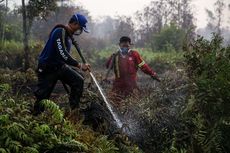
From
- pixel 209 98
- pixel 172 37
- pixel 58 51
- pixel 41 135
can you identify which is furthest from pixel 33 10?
pixel 172 37

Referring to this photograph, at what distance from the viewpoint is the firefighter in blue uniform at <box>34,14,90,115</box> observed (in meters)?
7.10

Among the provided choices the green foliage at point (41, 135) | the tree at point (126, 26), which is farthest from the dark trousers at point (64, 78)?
the tree at point (126, 26)

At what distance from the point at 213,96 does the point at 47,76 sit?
261 cm

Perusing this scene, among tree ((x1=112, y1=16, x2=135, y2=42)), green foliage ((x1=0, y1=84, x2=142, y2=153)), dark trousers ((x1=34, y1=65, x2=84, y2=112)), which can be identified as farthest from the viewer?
tree ((x1=112, y1=16, x2=135, y2=42))

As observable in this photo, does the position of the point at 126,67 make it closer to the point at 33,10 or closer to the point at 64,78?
the point at 64,78

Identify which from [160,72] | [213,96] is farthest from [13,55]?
[213,96]

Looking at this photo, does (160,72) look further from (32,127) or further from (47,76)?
(32,127)

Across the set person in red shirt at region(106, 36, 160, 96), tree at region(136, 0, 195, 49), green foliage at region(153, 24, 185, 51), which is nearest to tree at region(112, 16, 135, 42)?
tree at region(136, 0, 195, 49)

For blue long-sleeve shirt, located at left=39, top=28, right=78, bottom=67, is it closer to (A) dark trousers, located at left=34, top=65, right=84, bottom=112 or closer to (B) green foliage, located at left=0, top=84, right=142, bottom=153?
(A) dark trousers, located at left=34, top=65, right=84, bottom=112

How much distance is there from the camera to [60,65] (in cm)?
727

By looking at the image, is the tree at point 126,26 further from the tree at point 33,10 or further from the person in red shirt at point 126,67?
the person in red shirt at point 126,67

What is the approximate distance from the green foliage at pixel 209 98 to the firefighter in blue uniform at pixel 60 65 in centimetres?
170

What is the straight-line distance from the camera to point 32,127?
5137 millimetres

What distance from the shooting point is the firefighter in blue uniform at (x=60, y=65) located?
7102mm
